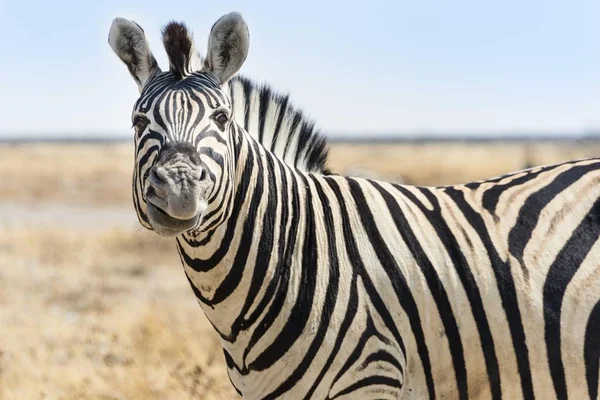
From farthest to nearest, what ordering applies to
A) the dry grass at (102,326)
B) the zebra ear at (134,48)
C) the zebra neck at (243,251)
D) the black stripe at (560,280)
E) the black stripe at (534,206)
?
the dry grass at (102,326)
the black stripe at (534,206)
the black stripe at (560,280)
the zebra ear at (134,48)
the zebra neck at (243,251)

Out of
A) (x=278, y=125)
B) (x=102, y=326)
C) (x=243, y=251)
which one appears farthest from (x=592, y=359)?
(x=102, y=326)

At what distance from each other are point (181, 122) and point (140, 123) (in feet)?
0.83

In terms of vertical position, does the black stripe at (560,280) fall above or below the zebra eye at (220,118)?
below

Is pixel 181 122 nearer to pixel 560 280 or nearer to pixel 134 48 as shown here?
pixel 134 48

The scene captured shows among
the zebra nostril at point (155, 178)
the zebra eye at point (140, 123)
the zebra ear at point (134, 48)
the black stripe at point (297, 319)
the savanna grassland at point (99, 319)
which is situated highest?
the zebra ear at point (134, 48)

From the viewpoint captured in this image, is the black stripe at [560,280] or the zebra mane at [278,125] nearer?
the black stripe at [560,280]

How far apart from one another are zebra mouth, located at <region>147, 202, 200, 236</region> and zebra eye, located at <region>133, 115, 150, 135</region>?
46 cm

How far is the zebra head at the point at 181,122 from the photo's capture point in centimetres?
309

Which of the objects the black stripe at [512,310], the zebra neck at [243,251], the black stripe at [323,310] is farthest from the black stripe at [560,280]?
the zebra neck at [243,251]

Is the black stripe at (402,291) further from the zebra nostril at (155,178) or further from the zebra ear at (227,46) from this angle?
the zebra nostril at (155,178)

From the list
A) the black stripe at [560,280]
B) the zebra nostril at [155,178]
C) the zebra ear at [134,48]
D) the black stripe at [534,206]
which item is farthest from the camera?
the black stripe at [534,206]

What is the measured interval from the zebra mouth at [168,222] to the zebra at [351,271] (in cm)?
10

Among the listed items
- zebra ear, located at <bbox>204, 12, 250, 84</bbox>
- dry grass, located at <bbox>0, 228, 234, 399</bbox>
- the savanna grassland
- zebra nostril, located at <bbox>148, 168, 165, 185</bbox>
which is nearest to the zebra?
zebra ear, located at <bbox>204, 12, 250, 84</bbox>

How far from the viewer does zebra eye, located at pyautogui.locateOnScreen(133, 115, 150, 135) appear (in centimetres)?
342
